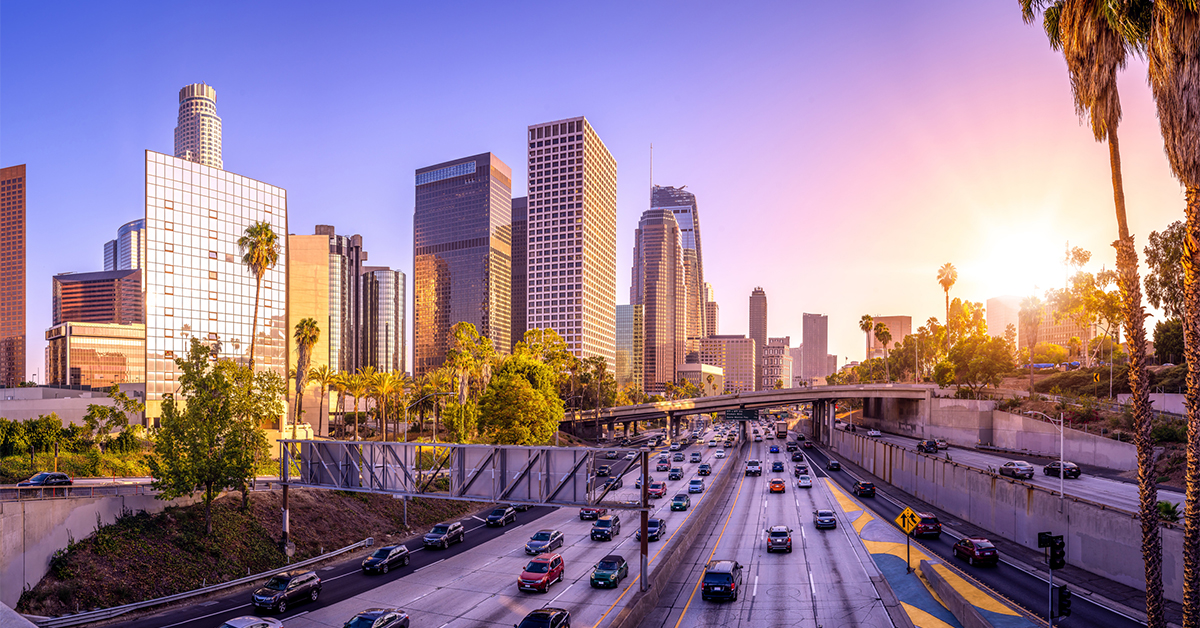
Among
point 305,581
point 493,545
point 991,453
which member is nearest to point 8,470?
point 305,581

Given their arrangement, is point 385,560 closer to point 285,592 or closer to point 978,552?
point 285,592

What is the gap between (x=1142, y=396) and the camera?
19.4 m

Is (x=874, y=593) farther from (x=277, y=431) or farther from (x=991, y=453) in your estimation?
(x=277, y=431)

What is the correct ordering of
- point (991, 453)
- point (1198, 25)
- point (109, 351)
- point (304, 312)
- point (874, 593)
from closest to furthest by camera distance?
point (1198, 25)
point (874, 593)
point (991, 453)
point (304, 312)
point (109, 351)

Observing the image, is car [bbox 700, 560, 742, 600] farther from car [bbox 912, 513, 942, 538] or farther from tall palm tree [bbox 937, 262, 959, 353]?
tall palm tree [bbox 937, 262, 959, 353]

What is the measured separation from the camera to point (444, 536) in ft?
156

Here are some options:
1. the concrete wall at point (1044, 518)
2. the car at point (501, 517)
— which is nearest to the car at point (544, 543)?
the car at point (501, 517)

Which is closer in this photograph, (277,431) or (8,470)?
(8,470)

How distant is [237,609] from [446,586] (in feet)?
35.1

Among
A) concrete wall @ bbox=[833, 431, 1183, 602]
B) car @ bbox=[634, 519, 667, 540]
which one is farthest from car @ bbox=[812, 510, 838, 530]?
car @ bbox=[634, 519, 667, 540]

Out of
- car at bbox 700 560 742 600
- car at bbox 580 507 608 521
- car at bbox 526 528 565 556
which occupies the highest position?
car at bbox 700 560 742 600

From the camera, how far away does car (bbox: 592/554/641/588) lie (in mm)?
34781

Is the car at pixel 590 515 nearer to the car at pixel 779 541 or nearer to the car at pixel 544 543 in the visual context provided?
the car at pixel 544 543

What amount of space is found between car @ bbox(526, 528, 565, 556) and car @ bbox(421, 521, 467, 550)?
6941 mm
